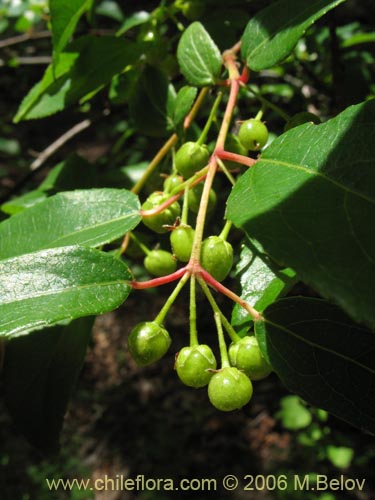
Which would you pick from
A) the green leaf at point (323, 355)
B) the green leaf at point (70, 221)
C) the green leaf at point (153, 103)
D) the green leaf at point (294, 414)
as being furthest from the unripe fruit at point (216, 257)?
the green leaf at point (294, 414)

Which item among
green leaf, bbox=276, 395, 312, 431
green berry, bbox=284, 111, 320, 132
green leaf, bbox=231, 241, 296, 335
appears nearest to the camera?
green leaf, bbox=231, 241, 296, 335

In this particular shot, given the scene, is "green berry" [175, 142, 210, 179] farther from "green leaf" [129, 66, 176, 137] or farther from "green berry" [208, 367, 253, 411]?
"green berry" [208, 367, 253, 411]

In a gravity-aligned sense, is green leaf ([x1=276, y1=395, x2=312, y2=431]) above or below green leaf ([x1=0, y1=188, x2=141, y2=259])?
below

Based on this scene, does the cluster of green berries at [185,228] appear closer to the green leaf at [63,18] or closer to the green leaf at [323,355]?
the green leaf at [323,355]

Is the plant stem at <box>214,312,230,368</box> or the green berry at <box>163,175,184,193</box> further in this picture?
the green berry at <box>163,175,184,193</box>

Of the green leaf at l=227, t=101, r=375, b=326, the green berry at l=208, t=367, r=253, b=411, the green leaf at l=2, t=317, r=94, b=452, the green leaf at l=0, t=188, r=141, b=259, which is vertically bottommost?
the green leaf at l=2, t=317, r=94, b=452

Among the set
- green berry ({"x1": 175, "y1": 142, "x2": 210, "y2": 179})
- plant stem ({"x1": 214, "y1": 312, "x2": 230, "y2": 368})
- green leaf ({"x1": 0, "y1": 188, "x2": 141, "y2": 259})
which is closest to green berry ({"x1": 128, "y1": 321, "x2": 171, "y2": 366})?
plant stem ({"x1": 214, "y1": 312, "x2": 230, "y2": 368})

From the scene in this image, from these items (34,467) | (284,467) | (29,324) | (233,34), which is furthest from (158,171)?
(34,467)
